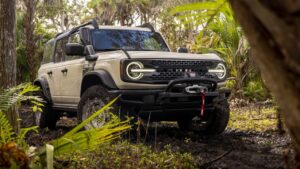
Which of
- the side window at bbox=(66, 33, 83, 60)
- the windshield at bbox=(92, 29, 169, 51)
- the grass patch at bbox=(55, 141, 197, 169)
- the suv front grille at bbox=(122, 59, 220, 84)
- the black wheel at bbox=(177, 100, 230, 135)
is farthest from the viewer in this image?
the side window at bbox=(66, 33, 83, 60)

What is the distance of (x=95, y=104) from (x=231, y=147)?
6.11 feet

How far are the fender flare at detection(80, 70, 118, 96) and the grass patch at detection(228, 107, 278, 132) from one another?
2.74 meters

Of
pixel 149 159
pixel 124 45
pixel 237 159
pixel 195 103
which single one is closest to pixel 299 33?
pixel 149 159

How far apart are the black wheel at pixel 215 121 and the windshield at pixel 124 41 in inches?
56.4

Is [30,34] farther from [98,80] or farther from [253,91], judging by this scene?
[98,80]

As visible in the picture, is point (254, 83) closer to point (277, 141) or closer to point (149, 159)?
point (277, 141)

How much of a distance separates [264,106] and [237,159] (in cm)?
547

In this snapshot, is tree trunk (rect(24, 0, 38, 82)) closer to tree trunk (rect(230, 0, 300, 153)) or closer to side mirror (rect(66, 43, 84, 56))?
side mirror (rect(66, 43, 84, 56))

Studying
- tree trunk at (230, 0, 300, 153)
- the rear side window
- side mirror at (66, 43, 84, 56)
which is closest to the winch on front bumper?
side mirror at (66, 43, 84, 56)

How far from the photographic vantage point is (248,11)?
645mm

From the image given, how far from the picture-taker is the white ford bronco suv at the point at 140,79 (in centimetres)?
512

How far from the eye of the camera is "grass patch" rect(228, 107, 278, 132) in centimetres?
675

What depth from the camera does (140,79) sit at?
17.0 ft

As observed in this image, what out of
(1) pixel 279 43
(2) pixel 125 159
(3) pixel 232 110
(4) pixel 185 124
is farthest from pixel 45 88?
(1) pixel 279 43
